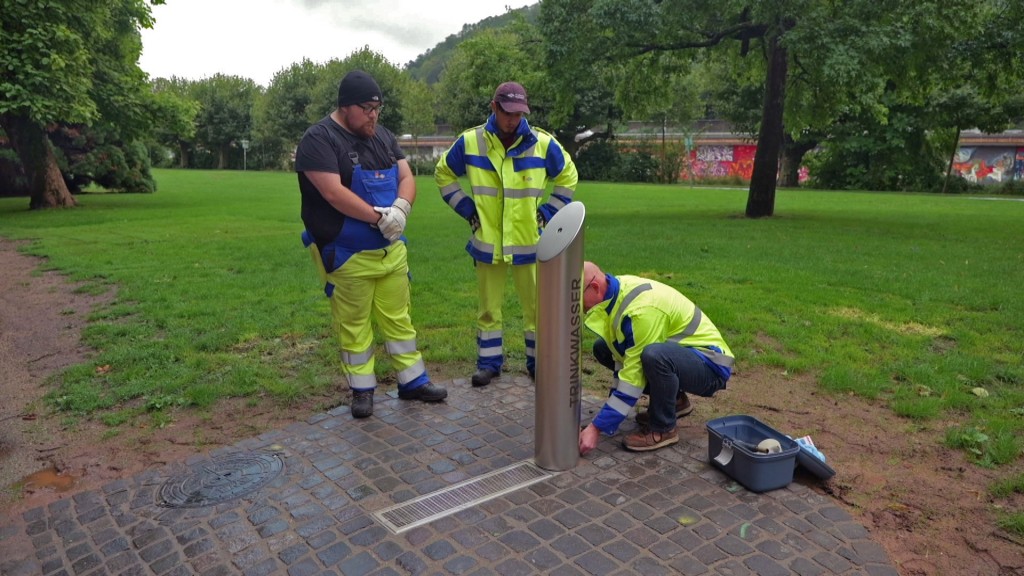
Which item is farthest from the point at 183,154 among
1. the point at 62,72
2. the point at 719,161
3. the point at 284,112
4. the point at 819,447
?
the point at 819,447

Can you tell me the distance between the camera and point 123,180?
28.5m

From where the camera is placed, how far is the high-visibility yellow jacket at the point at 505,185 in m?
5.11

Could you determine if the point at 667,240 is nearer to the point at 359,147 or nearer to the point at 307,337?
the point at 307,337

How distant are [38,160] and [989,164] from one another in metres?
44.8

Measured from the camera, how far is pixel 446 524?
3434 millimetres

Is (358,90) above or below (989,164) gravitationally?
above

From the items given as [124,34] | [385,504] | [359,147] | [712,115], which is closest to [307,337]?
[359,147]

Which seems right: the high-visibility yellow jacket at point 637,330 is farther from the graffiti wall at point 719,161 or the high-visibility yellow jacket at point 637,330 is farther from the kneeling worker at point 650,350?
the graffiti wall at point 719,161

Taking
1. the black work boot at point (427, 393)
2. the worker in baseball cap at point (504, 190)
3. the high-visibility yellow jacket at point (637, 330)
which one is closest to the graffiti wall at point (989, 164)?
the worker in baseball cap at point (504, 190)

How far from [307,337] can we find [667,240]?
8093mm

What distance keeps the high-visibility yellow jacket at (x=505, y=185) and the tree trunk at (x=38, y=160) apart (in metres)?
19.8

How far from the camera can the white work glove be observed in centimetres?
455

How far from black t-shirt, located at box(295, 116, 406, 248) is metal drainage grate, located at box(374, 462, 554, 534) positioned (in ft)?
6.11

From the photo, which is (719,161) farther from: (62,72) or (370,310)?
(370,310)
